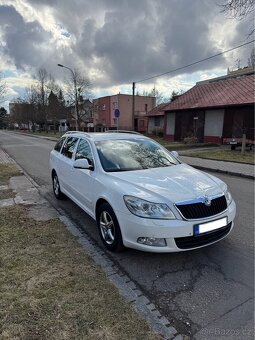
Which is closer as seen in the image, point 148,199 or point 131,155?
point 148,199

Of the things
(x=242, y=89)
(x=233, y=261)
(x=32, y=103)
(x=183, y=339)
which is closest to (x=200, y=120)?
(x=242, y=89)

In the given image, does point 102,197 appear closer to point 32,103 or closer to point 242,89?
point 242,89

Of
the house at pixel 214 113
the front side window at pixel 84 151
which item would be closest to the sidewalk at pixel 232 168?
the front side window at pixel 84 151

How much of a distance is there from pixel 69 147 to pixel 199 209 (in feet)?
11.2

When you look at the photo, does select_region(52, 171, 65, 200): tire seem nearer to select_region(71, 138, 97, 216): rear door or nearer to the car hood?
select_region(71, 138, 97, 216): rear door

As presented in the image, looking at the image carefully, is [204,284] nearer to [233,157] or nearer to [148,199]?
[148,199]

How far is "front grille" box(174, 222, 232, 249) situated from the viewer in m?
3.26

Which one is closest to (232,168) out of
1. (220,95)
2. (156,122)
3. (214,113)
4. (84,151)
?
(84,151)

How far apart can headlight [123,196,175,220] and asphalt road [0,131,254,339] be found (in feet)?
2.39

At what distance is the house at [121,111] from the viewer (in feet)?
168

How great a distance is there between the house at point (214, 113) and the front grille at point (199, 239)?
17929 mm

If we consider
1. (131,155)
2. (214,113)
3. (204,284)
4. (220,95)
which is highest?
(220,95)

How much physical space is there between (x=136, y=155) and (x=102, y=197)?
3.69 ft

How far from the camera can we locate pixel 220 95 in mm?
22922
